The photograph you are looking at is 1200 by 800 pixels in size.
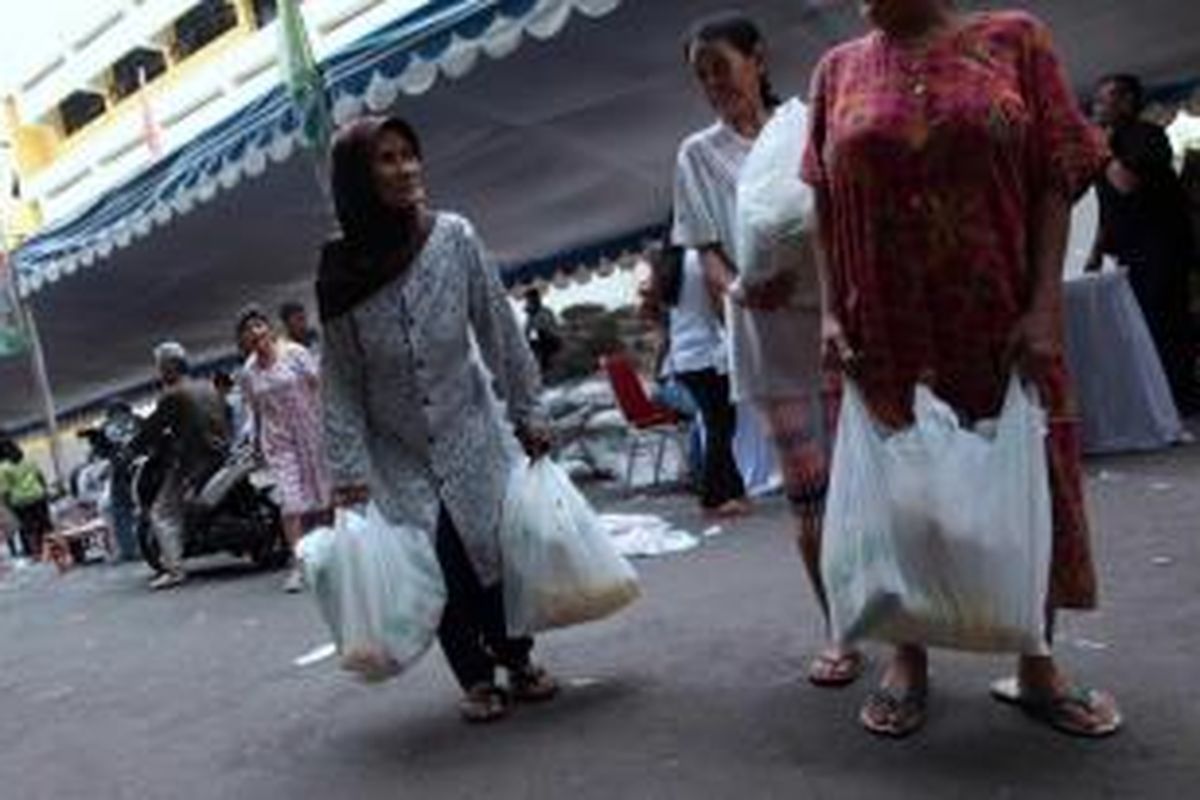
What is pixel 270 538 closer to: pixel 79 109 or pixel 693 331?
pixel 693 331

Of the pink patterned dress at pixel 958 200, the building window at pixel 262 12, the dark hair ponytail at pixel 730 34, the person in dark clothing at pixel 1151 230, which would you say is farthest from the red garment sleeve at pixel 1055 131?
the building window at pixel 262 12

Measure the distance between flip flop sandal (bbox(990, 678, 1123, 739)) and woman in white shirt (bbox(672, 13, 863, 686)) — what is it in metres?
0.68

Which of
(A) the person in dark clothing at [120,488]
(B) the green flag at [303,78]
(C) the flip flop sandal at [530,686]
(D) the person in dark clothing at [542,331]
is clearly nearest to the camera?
(C) the flip flop sandal at [530,686]

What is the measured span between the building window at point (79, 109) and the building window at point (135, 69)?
184 centimetres

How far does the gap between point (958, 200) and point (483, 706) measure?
2.09 meters

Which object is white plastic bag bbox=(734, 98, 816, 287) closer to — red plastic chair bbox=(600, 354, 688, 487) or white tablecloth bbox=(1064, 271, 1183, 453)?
white tablecloth bbox=(1064, 271, 1183, 453)

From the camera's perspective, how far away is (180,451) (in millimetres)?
11688

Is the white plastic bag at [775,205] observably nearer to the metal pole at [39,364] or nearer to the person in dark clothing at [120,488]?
the person in dark clothing at [120,488]

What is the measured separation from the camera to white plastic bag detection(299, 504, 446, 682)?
4.46 meters

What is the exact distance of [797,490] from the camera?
4.29 meters

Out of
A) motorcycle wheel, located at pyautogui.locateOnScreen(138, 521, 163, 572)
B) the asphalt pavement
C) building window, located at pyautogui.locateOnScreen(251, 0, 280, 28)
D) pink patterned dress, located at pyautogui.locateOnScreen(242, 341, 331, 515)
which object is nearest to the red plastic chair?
pink patterned dress, located at pyautogui.locateOnScreen(242, 341, 331, 515)

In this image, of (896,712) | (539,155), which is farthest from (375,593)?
Result: (539,155)

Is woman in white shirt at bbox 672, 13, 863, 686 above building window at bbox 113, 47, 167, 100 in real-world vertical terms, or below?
below

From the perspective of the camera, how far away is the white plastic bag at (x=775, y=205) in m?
4.06
